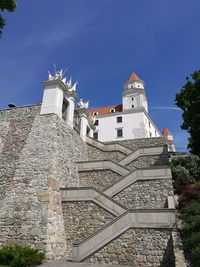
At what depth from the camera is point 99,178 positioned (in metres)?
17.1

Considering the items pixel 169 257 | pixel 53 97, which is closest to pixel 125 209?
pixel 169 257

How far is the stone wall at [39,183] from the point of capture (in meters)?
11.7

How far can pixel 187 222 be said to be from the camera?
9602 mm

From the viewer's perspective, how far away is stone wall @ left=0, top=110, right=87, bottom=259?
1168 cm

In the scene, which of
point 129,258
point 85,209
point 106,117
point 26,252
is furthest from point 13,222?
point 106,117

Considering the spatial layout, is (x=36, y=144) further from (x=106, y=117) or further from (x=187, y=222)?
(x=106, y=117)

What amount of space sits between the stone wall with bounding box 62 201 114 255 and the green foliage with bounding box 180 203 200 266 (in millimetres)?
4062

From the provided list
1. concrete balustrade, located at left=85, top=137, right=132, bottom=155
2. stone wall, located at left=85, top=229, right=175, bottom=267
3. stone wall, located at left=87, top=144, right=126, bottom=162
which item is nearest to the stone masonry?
stone wall, located at left=85, top=229, right=175, bottom=267

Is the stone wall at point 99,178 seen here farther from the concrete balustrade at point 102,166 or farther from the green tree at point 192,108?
the green tree at point 192,108

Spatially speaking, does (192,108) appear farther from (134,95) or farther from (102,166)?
(134,95)

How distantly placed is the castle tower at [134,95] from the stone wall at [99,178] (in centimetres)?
3196

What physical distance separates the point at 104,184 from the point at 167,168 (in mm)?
4859

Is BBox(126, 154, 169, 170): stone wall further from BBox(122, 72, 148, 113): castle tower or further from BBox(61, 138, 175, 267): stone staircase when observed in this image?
BBox(122, 72, 148, 113): castle tower

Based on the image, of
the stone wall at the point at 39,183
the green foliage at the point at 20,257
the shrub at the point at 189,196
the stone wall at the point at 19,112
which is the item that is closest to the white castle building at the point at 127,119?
the stone wall at the point at 19,112
